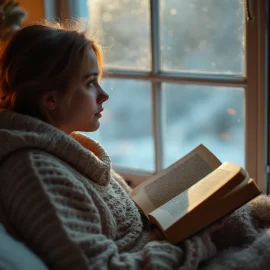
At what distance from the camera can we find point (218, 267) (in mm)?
1208

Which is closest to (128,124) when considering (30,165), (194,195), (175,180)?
(175,180)

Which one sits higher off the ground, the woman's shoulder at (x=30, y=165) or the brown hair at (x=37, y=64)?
the brown hair at (x=37, y=64)

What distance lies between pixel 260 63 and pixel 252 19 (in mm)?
121

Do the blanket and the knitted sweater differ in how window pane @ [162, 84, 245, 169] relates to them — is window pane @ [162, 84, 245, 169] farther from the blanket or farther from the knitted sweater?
the knitted sweater

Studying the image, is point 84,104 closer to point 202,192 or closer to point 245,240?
point 202,192

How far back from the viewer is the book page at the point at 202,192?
1230 millimetres

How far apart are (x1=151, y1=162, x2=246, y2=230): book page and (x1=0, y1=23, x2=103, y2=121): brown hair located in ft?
1.15

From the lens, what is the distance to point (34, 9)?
1.98 metres

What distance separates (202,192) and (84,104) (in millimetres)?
338

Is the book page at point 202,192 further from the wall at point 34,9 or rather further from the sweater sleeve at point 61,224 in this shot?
the wall at point 34,9

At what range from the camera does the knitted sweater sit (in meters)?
1.15

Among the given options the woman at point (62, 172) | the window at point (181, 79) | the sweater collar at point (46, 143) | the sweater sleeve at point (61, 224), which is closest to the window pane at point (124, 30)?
the window at point (181, 79)

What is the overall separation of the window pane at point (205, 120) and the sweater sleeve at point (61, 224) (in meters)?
0.60

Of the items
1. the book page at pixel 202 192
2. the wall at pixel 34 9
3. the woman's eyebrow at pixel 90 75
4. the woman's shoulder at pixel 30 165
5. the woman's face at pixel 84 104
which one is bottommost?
the book page at pixel 202 192
